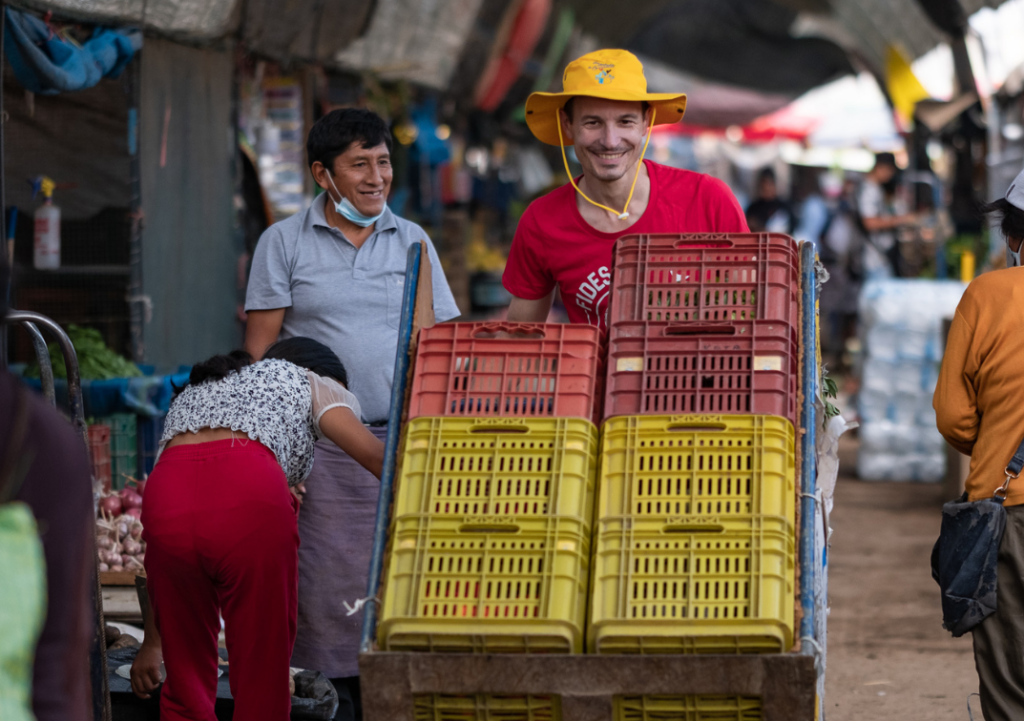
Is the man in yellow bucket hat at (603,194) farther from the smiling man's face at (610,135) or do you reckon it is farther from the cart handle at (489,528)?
the cart handle at (489,528)

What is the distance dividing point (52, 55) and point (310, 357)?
2.97m

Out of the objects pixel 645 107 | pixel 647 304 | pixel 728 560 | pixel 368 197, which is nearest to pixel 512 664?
pixel 728 560

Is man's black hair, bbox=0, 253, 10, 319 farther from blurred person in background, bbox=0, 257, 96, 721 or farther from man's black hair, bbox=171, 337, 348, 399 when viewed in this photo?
man's black hair, bbox=171, 337, 348, 399

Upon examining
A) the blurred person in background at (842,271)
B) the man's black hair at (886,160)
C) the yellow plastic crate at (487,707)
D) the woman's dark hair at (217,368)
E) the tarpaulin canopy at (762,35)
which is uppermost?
the tarpaulin canopy at (762,35)

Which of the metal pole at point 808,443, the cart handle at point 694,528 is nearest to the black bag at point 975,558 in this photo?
the metal pole at point 808,443

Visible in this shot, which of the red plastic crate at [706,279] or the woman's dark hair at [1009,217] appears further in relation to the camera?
the woman's dark hair at [1009,217]

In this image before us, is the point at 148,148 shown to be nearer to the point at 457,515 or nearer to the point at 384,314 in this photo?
the point at 384,314

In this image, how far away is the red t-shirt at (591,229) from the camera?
3.71m

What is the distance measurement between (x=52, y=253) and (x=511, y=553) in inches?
176

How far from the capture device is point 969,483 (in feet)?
11.6

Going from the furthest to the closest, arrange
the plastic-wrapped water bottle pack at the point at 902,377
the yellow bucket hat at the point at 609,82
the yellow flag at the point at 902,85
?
1. the yellow flag at the point at 902,85
2. the plastic-wrapped water bottle pack at the point at 902,377
3. the yellow bucket hat at the point at 609,82

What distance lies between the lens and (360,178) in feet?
14.1

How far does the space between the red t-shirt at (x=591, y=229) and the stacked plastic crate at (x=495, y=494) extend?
2.46 ft

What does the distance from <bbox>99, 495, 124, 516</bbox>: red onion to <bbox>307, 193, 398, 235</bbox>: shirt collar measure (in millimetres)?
1755
